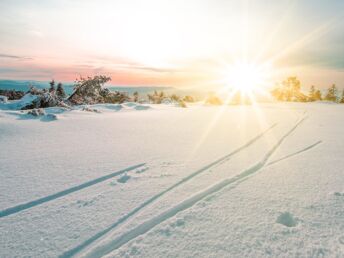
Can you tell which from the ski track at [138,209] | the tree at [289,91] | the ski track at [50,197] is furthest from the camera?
the tree at [289,91]

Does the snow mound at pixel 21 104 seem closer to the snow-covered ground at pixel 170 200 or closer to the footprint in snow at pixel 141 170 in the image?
the snow-covered ground at pixel 170 200

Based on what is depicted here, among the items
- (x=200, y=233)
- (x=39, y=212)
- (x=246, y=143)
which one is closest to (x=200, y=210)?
(x=200, y=233)

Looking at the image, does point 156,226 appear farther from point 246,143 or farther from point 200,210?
point 246,143

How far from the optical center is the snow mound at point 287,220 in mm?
1947

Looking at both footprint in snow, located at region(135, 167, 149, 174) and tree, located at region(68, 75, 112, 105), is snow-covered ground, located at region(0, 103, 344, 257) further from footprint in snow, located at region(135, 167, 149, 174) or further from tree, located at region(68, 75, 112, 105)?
tree, located at region(68, 75, 112, 105)

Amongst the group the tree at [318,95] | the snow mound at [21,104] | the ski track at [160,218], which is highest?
the tree at [318,95]

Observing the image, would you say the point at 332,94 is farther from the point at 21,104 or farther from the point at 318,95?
the point at 21,104

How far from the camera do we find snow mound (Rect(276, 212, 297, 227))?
1.95 m

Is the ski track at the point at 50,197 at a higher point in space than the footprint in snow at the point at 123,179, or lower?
lower

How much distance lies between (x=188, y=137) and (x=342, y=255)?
156 inches

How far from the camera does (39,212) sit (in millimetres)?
2070

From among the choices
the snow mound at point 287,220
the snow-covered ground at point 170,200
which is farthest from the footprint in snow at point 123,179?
the snow mound at point 287,220

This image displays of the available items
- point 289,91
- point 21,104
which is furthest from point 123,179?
point 289,91

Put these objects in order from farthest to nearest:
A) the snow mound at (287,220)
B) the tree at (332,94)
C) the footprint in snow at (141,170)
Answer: the tree at (332,94)
the footprint in snow at (141,170)
the snow mound at (287,220)
